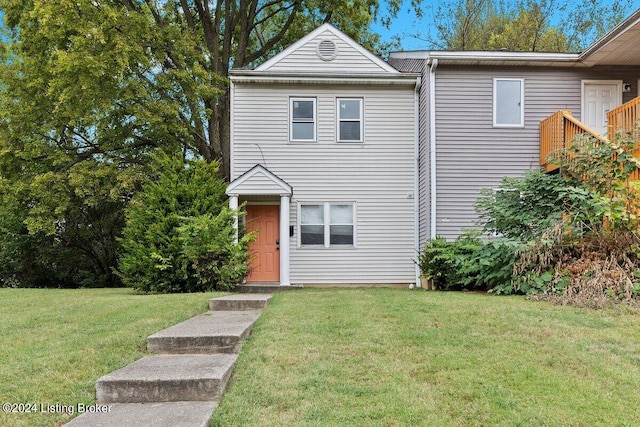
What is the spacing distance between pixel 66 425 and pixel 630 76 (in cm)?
1375

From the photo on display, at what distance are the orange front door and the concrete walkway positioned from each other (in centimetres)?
702

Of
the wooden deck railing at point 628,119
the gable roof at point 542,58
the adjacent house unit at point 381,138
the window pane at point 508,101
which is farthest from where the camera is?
the window pane at point 508,101

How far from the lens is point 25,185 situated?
514 inches

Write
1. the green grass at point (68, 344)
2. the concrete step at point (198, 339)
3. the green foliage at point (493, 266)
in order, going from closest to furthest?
the green grass at point (68, 344) → the concrete step at point (198, 339) → the green foliage at point (493, 266)

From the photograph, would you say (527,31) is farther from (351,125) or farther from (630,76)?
(351,125)

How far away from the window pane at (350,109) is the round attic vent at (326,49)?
1257 mm

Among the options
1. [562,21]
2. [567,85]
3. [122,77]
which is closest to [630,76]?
[567,85]

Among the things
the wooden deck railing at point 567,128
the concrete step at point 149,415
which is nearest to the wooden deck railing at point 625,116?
the wooden deck railing at point 567,128

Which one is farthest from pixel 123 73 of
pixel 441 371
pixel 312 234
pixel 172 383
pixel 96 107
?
pixel 441 371

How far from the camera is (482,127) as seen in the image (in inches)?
444

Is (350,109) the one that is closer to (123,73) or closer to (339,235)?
(339,235)

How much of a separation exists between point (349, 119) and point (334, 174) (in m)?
1.54

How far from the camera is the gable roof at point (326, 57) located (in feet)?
38.9

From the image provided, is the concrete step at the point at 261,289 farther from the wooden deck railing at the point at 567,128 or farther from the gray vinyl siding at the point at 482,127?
the wooden deck railing at the point at 567,128
